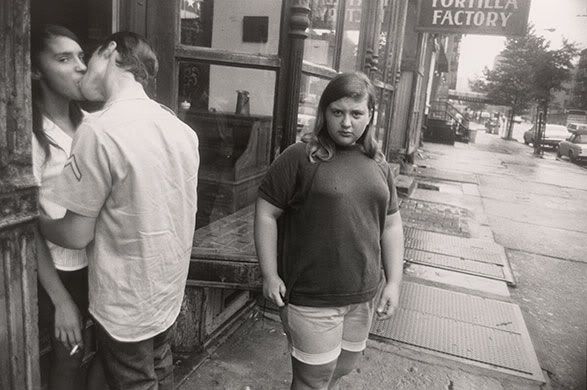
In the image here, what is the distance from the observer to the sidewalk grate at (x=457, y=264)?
5.04m

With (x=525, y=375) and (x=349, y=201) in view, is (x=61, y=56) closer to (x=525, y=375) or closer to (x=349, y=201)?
(x=349, y=201)

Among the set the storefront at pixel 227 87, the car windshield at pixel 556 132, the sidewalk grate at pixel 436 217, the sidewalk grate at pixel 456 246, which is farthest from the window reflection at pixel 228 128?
the car windshield at pixel 556 132

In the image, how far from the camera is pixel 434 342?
3.50m

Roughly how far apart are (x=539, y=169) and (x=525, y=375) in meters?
15.0

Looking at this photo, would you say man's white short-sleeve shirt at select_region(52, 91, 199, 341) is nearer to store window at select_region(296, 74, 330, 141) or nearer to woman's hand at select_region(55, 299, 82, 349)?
woman's hand at select_region(55, 299, 82, 349)

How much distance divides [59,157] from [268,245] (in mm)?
904

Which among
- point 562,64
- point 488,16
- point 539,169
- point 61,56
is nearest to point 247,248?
point 61,56

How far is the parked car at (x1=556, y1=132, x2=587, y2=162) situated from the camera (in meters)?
19.4

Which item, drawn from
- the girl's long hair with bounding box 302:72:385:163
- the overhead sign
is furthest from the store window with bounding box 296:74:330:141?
the overhead sign

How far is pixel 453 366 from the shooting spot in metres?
3.19

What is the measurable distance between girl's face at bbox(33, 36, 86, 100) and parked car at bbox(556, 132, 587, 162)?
845 inches

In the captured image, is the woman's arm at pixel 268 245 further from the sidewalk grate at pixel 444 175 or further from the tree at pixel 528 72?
the tree at pixel 528 72

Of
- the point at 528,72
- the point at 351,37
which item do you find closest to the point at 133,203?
the point at 351,37

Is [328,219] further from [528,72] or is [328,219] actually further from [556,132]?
[528,72]
